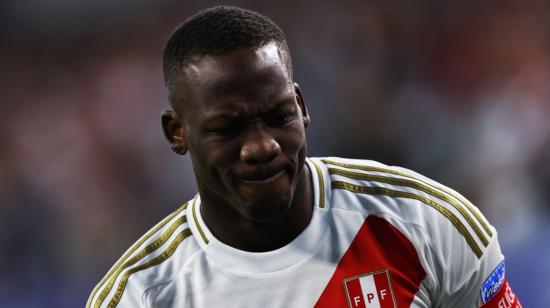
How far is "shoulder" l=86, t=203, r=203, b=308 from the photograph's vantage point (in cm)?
248

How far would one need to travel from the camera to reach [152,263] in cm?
254

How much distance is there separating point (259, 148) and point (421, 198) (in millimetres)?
647

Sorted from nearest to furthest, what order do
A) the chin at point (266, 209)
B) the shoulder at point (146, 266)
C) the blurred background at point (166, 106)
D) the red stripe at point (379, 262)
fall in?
the chin at point (266, 209) < the red stripe at point (379, 262) < the shoulder at point (146, 266) < the blurred background at point (166, 106)

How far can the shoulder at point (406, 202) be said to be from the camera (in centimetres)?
241

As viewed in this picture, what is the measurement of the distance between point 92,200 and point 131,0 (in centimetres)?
172

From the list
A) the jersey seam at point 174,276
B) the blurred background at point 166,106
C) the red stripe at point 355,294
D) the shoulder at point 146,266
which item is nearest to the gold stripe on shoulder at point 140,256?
the shoulder at point 146,266

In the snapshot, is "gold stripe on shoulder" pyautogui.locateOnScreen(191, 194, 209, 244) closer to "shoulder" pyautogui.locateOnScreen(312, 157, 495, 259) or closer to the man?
the man

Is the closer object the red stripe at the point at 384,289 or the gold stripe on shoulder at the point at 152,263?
the red stripe at the point at 384,289

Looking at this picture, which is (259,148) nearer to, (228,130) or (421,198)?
(228,130)

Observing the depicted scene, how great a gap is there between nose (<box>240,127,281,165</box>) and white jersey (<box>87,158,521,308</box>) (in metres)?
0.44

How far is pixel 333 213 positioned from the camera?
2521mm

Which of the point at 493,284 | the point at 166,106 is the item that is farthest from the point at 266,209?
the point at 166,106

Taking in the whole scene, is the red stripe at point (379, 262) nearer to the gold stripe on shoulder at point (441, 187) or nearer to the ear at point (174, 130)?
the gold stripe on shoulder at point (441, 187)

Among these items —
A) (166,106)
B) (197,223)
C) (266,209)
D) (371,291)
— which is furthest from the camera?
(166,106)
